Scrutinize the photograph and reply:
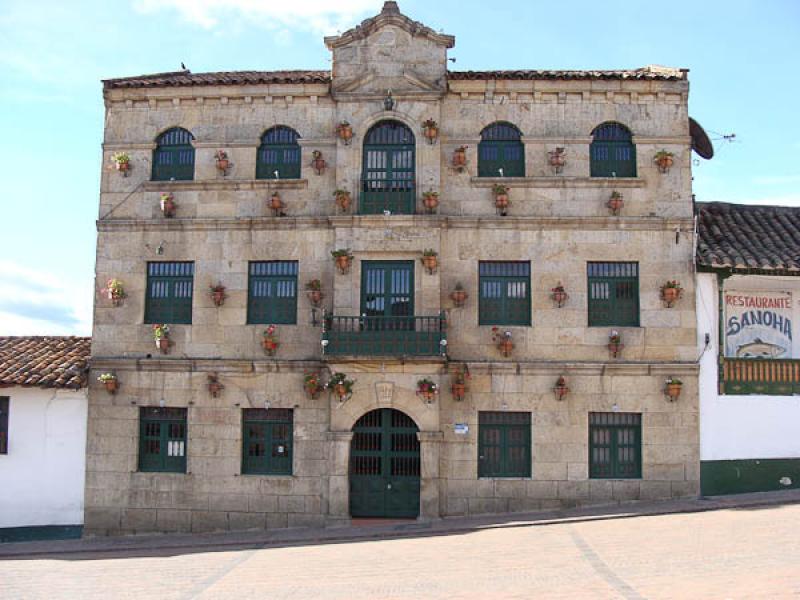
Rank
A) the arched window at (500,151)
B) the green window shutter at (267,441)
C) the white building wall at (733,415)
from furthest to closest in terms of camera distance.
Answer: the arched window at (500,151) < the green window shutter at (267,441) < the white building wall at (733,415)

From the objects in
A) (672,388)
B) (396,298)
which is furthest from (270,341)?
(672,388)

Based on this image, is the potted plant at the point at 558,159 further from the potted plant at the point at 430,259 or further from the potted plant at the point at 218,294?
the potted plant at the point at 218,294

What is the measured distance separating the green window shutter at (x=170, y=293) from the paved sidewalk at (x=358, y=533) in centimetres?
566

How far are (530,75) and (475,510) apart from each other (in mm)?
11284

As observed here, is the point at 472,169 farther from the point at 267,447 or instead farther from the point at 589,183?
the point at 267,447

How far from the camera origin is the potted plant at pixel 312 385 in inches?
795

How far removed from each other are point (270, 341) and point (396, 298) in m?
3.41

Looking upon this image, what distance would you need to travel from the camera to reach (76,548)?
19469mm

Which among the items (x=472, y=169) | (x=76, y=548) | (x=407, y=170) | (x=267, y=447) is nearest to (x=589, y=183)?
(x=472, y=169)

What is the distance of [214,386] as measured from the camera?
20.7 m

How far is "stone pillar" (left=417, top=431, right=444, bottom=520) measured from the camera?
19750 mm

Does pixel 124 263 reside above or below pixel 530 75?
below

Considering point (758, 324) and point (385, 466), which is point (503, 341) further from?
point (758, 324)

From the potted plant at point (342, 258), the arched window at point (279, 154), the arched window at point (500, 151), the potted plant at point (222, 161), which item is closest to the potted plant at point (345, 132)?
the arched window at point (279, 154)
